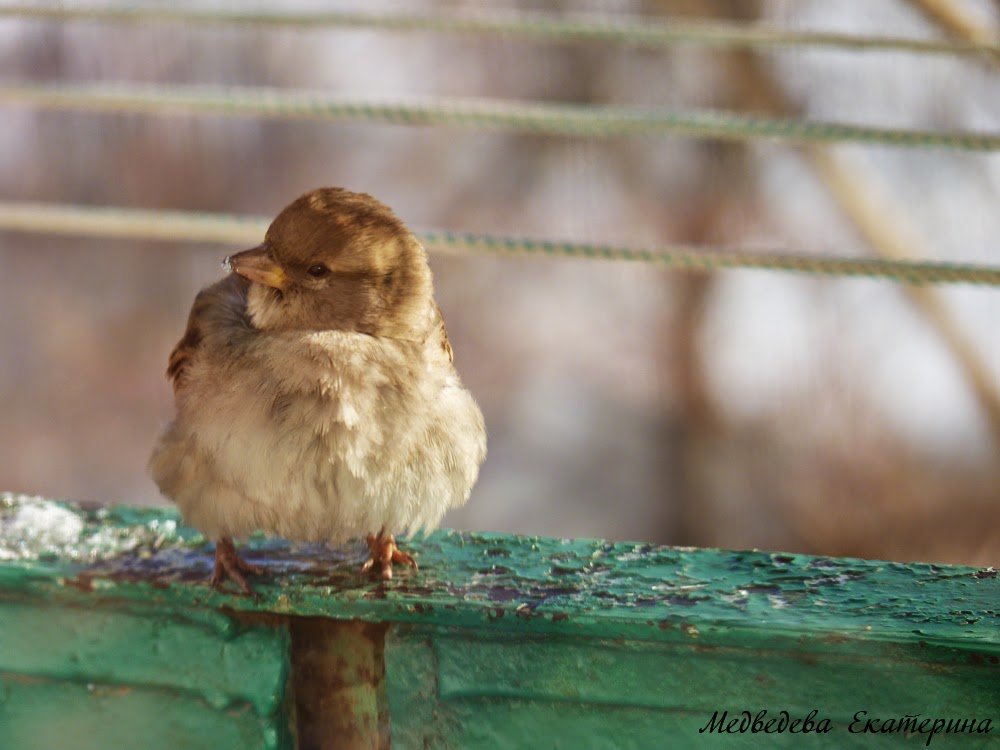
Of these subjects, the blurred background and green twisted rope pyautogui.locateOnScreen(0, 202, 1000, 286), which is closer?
green twisted rope pyautogui.locateOnScreen(0, 202, 1000, 286)

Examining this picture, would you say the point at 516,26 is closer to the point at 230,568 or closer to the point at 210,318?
the point at 210,318

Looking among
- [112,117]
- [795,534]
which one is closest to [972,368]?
[795,534]

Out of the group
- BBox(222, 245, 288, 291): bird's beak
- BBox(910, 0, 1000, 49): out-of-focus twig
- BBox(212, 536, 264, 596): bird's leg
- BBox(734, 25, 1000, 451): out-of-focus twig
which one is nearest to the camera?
BBox(212, 536, 264, 596): bird's leg

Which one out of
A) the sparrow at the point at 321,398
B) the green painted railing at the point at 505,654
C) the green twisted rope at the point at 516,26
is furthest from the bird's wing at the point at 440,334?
the green twisted rope at the point at 516,26

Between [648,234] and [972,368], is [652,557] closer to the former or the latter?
[972,368]

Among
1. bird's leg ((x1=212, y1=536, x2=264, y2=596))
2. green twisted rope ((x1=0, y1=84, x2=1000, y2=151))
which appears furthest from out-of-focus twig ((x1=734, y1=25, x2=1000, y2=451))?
bird's leg ((x1=212, y1=536, x2=264, y2=596))

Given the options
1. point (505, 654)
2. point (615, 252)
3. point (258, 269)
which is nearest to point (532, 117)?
point (615, 252)

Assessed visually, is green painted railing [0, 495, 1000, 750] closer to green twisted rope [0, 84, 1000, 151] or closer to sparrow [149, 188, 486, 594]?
sparrow [149, 188, 486, 594]
